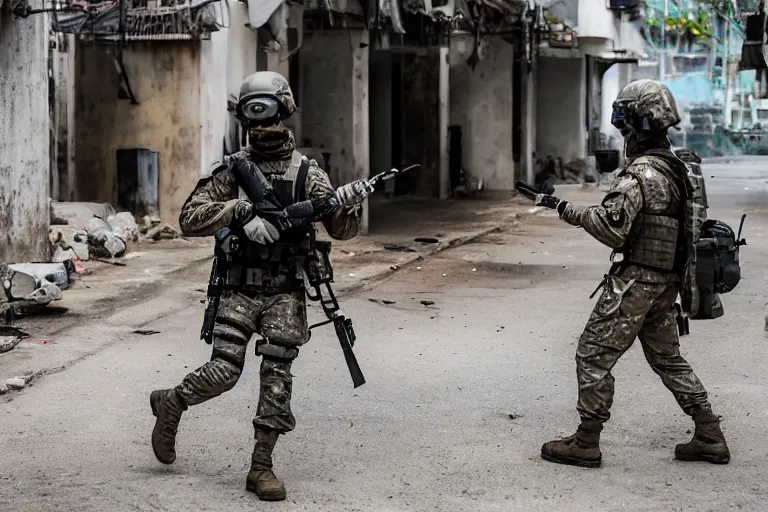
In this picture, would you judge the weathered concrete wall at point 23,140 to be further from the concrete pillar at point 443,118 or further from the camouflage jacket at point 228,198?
the concrete pillar at point 443,118

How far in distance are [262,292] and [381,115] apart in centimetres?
1878

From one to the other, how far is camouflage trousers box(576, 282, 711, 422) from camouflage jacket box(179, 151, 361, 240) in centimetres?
122

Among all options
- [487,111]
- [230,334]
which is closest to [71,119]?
[487,111]

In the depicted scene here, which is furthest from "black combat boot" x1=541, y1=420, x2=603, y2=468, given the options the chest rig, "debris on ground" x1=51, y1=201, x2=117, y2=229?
"debris on ground" x1=51, y1=201, x2=117, y2=229

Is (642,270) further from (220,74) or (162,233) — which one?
(220,74)

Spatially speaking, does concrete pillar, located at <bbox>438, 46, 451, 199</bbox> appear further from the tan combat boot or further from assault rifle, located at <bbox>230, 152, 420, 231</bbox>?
the tan combat boot

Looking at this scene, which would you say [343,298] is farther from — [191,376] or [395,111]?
[395,111]

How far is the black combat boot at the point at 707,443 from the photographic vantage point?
19.3 feet

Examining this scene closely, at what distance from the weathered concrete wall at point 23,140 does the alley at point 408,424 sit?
1812 mm

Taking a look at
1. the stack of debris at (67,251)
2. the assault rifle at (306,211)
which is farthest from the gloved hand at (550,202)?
the stack of debris at (67,251)

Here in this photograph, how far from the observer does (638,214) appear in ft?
19.0

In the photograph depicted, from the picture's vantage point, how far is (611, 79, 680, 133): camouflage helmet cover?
19.0ft

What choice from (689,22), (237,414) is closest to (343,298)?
(237,414)

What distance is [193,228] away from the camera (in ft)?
17.9
